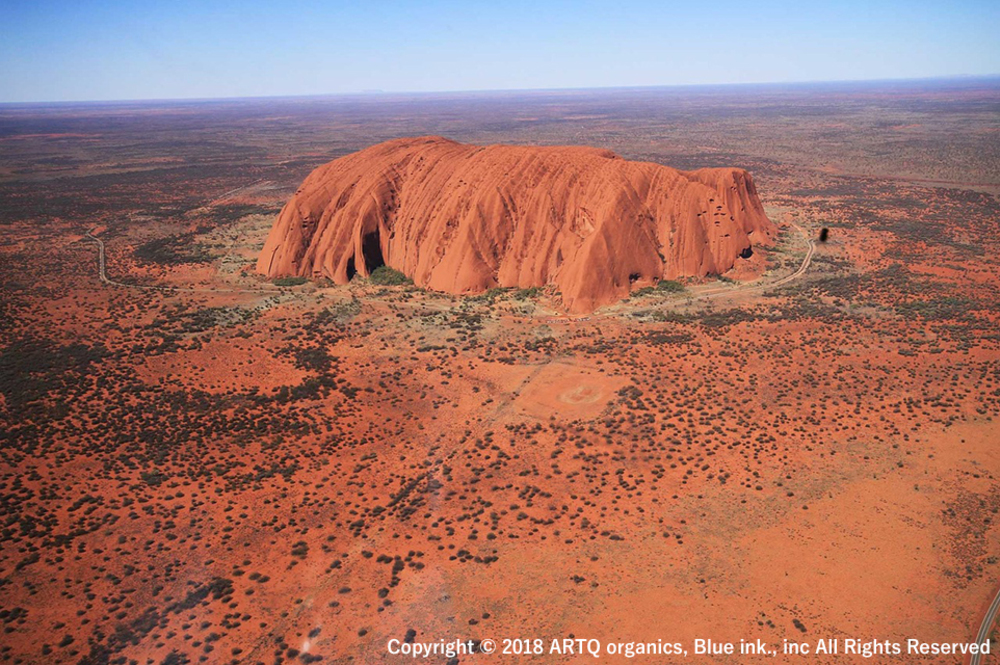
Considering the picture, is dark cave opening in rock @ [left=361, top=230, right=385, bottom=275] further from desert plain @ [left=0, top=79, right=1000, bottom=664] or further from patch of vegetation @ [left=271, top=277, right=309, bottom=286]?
patch of vegetation @ [left=271, top=277, right=309, bottom=286]

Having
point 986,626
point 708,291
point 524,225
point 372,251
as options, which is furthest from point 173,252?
point 986,626

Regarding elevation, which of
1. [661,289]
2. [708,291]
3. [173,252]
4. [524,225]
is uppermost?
[524,225]

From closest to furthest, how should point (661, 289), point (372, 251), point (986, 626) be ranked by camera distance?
point (986, 626) < point (661, 289) < point (372, 251)

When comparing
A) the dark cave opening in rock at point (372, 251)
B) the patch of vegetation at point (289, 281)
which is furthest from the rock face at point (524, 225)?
the patch of vegetation at point (289, 281)

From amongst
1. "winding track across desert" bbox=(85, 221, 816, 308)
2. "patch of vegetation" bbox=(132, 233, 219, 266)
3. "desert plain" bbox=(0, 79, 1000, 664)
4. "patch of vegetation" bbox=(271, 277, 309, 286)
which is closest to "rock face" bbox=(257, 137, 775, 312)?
"patch of vegetation" bbox=(271, 277, 309, 286)

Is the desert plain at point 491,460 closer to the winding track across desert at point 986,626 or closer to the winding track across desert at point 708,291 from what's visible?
the winding track across desert at point 986,626

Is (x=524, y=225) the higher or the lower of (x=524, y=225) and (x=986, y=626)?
the higher

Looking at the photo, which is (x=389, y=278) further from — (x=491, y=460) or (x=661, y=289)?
(x=491, y=460)

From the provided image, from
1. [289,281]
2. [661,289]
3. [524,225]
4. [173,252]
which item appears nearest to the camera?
[661,289]

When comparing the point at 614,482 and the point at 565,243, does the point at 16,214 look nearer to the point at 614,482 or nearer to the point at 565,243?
the point at 565,243

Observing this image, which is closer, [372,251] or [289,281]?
[289,281]

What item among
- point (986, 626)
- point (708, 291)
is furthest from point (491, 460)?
point (708, 291)
